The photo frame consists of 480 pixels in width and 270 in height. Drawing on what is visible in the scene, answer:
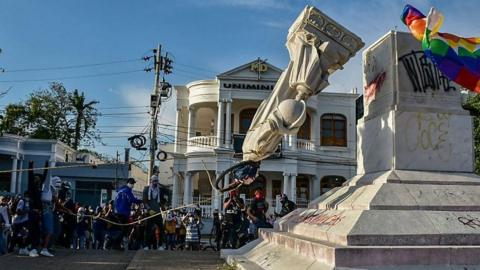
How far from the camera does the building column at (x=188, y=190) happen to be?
97.6 ft

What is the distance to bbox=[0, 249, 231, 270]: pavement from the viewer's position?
7563 mm

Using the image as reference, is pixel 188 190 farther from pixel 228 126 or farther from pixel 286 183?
pixel 286 183

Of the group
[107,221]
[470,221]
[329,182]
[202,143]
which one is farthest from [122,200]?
[329,182]

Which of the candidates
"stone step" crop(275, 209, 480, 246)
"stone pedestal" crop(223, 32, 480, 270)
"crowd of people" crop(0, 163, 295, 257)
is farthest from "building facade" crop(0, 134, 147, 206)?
"stone step" crop(275, 209, 480, 246)

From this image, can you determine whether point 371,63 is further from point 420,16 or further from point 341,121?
point 341,121

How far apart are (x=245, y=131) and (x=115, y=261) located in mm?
23621

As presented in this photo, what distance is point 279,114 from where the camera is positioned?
7395 mm

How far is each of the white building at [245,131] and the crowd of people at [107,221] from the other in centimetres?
1437

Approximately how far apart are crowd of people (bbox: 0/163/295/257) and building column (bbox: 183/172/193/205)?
552 inches

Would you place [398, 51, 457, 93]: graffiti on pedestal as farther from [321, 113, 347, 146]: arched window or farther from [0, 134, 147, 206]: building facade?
[0, 134, 147, 206]: building facade

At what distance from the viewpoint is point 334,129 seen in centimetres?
3256

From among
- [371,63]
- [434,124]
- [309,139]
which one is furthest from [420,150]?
[309,139]

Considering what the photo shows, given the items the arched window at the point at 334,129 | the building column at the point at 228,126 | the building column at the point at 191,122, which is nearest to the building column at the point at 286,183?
the building column at the point at 228,126

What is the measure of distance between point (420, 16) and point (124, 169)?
33.4m
